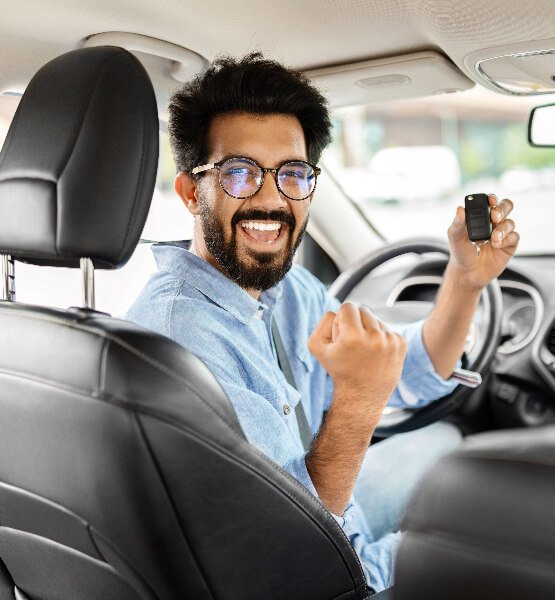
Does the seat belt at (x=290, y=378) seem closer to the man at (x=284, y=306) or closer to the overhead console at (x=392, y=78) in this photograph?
the man at (x=284, y=306)

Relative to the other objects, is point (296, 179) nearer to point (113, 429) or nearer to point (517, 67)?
point (517, 67)

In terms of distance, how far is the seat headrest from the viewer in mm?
1252

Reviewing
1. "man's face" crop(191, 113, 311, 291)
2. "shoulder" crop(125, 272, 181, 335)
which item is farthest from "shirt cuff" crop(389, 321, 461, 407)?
"shoulder" crop(125, 272, 181, 335)

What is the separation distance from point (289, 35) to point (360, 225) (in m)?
1.30

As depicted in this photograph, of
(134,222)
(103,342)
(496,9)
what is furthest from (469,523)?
(496,9)

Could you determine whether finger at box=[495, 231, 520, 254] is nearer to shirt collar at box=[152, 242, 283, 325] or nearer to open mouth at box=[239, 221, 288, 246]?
open mouth at box=[239, 221, 288, 246]

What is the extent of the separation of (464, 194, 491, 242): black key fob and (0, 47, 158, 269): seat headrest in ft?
3.03

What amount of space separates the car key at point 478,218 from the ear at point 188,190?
646 mm

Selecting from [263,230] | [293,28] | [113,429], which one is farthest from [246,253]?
[113,429]

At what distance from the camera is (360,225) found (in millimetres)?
3131

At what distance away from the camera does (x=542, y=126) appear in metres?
2.30

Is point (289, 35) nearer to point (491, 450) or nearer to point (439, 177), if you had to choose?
point (491, 450)

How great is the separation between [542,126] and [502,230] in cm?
51

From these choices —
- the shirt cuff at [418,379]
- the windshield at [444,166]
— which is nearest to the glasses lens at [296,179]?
the shirt cuff at [418,379]
